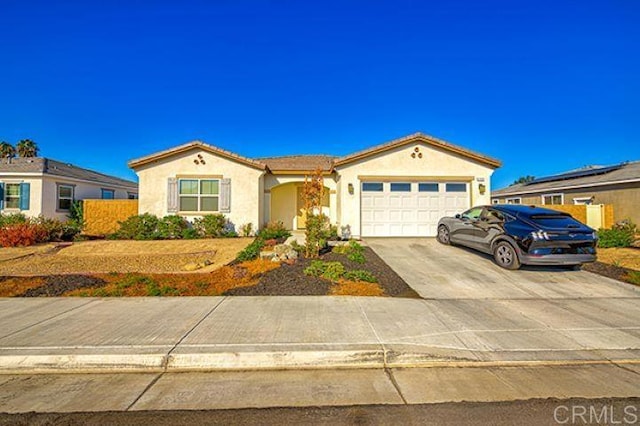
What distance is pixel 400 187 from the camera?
13.7 m

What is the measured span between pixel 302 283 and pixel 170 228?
8750mm

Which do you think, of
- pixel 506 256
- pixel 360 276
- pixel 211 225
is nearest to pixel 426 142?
pixel 506 256

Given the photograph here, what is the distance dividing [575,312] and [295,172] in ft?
39.5

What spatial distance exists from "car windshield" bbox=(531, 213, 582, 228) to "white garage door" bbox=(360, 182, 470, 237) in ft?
16.9

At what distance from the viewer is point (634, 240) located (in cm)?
1279

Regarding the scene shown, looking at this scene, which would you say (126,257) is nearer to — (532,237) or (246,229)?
(246,229)

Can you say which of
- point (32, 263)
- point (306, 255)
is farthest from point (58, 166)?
point (306, 255)

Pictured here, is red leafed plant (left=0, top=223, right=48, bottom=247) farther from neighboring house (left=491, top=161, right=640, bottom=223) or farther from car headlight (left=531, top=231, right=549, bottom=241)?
neighboring house (left=491, top=161, right=640, bottom=223)

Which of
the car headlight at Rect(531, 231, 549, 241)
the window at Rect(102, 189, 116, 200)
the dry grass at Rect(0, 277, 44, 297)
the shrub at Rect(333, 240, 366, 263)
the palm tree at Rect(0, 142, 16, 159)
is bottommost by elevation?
the dry grass at Rect(0, 277, 44, 297)

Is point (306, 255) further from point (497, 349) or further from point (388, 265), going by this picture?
point (497, 349)

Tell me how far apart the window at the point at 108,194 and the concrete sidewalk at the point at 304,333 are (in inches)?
656

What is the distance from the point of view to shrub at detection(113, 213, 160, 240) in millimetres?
13367
